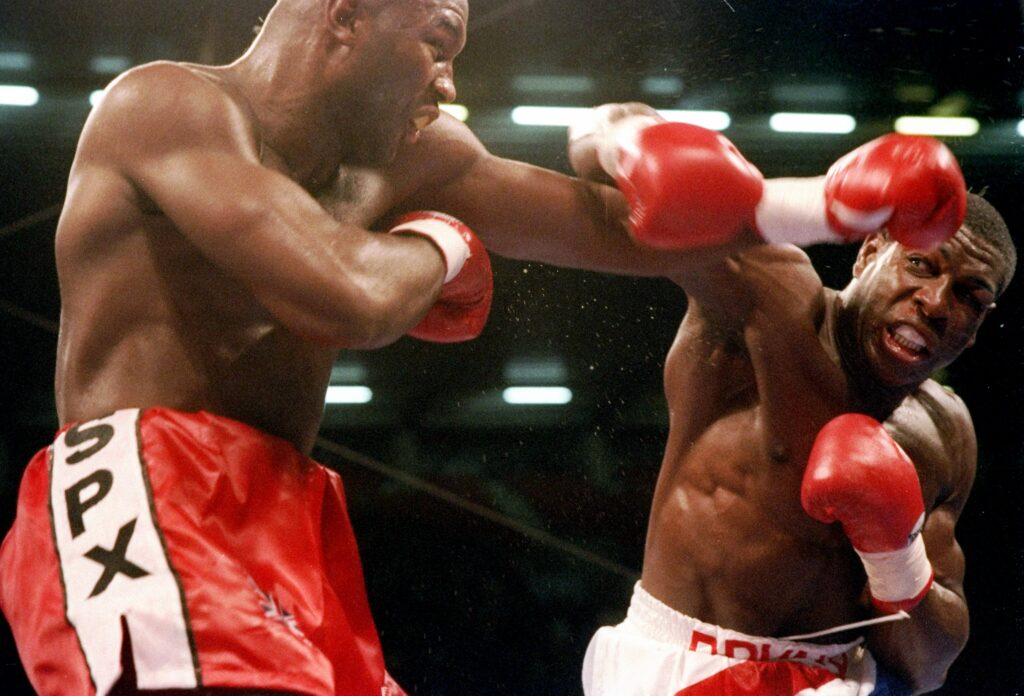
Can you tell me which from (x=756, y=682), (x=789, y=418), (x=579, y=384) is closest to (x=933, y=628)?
(x=756, y=682)

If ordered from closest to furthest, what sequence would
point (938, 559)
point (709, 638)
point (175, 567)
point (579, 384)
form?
point (175, 567), point (709, 638), point (938, 559), point (579, 384)

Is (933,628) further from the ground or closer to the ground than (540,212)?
closer to the ground

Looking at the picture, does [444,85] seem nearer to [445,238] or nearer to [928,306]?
[445,238]

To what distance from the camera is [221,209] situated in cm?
129

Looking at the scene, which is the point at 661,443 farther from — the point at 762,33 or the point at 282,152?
the point at 282,152

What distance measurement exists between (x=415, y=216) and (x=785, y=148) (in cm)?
251

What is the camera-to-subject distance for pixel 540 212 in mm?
1840

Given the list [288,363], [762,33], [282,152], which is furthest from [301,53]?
[762,33]

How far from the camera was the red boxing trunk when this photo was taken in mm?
1208

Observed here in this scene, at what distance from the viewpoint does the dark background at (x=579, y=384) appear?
361cm

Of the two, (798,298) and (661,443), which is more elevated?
(798,298)

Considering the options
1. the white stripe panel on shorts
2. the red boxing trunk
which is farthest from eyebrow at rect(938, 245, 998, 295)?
the white stripe panel on shorts

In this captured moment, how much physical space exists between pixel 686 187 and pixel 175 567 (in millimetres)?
815

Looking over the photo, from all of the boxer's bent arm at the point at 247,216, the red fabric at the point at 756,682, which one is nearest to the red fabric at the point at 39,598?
the boxer's bent arm at the point at 247,216
